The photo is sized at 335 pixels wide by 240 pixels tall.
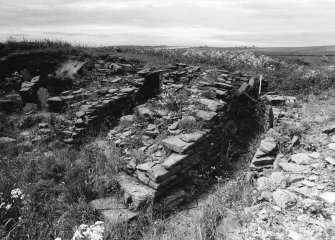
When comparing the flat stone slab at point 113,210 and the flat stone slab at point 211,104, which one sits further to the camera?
the flat stone slab at point 211,104

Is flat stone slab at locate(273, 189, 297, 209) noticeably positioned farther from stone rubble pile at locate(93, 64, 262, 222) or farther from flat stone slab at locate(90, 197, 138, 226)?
flat stone slab at locate(90, 197, 138, 226)

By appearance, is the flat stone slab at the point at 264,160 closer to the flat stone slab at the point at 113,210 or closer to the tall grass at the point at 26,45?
the flat stone slab at the point at 113,210

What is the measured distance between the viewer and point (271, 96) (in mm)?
8867

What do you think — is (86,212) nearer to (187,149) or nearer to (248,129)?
(187,149)

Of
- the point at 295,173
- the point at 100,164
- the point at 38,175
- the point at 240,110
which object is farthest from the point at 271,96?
the point at 38,175

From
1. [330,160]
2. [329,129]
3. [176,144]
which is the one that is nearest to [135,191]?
[176,144]

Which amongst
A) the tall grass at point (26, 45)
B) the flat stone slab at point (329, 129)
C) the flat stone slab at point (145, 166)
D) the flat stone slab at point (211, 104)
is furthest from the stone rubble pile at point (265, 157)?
the tall grass at point (26, 45)

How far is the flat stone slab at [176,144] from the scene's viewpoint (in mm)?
5863

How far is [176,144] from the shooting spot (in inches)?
235

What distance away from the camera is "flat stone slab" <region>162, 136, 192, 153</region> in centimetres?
586

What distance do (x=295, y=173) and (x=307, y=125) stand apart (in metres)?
1.90

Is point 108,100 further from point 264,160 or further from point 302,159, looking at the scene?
point 302,159

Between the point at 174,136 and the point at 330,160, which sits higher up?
the point at 330,160

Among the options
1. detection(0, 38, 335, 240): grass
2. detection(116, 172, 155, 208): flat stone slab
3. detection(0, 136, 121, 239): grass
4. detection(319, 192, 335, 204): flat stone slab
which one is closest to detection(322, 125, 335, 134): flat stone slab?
detection(0, 38, 335, 240): grass
